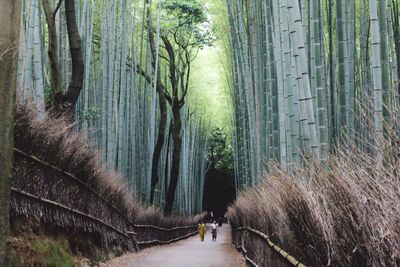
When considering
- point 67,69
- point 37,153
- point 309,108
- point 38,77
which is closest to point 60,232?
point 37,153

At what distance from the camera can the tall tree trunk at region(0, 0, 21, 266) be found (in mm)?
2324

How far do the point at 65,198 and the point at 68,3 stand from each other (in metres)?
2.34

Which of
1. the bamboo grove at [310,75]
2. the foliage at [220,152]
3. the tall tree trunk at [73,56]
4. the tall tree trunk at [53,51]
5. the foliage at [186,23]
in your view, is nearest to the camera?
the bamboo grove at [310,75]

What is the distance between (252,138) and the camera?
8.56 meters

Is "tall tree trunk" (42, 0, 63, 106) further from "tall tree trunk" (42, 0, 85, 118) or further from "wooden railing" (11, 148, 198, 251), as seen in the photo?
"wooden railing" (11, 148, 198, 251)

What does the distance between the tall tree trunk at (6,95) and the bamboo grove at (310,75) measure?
60.2 inches

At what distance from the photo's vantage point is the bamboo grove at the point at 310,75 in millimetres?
3885

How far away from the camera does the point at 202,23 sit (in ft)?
43.1

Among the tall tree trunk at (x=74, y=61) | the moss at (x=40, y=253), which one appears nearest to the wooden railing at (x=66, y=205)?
the moss at (x=40, y=253)

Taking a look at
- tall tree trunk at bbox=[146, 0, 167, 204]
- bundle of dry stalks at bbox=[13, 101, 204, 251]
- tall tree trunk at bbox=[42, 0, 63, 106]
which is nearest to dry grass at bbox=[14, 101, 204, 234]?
bundle of dry stalks at bbox=[13, 101, 204, 251]

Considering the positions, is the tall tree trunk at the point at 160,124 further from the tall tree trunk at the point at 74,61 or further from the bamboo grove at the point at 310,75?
the tall tree trunk at the point at 74,61

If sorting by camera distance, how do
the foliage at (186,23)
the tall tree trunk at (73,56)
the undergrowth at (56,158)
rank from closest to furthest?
the undergrowth at (56,158), the tall tree trunk at (73,56), the foliage at (186,23)

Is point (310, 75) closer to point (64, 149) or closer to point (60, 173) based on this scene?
point (64, 149)

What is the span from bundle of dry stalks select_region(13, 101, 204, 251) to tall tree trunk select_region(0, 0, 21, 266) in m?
1.18
